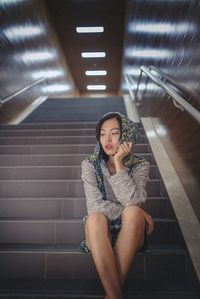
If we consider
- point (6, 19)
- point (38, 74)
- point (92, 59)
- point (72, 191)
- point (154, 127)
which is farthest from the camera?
point (92, 59)

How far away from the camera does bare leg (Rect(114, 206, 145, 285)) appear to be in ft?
5.14

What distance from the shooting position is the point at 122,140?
Result: 188 centimetres

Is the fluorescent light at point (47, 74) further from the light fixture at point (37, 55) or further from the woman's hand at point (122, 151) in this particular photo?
the woman's hand at point (122, 151)

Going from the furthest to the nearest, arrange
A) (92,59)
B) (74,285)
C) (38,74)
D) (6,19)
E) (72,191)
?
(92,59)
(38,74)
(6,19)
(72,191)
(74,285)

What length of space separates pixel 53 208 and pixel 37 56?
18.7 ft

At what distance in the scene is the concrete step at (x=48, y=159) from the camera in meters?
3.32

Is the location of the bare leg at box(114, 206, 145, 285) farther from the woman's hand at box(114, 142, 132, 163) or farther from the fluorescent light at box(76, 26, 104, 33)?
the fluorescent light at box(76, 26, 104, 33)

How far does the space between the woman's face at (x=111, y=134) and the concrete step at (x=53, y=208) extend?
0.77 meters

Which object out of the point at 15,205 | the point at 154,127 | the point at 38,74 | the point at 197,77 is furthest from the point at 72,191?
the point at 38,74

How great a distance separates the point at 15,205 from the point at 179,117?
171 centimetres

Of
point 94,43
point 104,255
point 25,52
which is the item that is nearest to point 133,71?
point 94,43

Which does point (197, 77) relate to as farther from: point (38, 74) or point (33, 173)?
point (38, 74)

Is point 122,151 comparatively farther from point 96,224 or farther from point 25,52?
point 25,52

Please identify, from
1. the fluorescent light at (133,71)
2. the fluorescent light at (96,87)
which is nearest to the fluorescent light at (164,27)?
the fluorescent light at (133,71)
